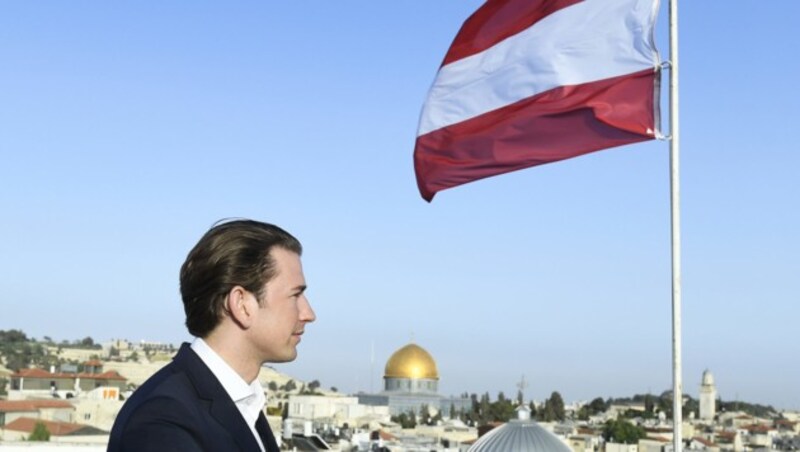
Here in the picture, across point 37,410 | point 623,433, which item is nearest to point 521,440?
point 37,410

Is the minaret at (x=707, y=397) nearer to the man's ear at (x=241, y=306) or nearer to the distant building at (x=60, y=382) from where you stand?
the distant building at (x=60, y=382)

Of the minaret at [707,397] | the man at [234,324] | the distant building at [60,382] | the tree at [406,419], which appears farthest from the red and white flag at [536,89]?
the minaret at [707,397]

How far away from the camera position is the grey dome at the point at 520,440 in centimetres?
1081

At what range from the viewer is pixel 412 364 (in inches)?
3607

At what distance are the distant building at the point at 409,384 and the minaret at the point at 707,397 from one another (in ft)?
84.7

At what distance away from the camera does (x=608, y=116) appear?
707 cm

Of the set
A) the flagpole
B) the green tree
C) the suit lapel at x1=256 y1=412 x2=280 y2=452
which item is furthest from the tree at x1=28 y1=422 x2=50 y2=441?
the suit lapel at x1=256 y1=412 x2=280 y2=452

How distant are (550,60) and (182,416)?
19.3ft

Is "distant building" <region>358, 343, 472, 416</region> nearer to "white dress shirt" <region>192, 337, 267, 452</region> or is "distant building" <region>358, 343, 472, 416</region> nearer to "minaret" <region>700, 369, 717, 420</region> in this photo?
"minaret" <region>700, 369, 717, 420</region>

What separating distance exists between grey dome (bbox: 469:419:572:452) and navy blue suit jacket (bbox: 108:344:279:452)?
8971 millimetres

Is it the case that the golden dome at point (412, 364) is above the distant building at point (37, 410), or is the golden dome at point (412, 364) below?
above

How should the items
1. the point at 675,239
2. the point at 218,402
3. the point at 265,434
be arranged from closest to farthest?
the point at 218,402 → the point at 265,434 → the point at 675,239

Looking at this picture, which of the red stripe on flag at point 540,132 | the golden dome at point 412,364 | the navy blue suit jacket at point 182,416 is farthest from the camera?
the golden dome at point 412,364

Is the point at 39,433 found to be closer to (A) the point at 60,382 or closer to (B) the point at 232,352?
(B) the point at 232,352
